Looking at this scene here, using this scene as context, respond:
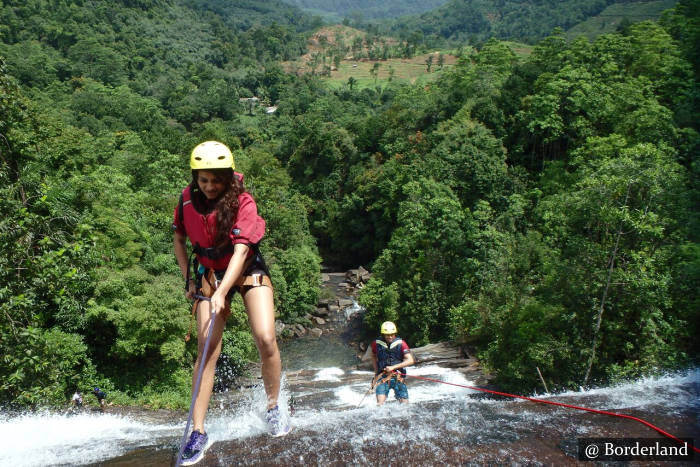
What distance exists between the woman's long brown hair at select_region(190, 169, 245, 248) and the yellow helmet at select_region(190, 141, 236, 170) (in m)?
0.08

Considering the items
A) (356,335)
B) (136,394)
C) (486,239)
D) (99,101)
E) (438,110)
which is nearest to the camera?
(136,394)

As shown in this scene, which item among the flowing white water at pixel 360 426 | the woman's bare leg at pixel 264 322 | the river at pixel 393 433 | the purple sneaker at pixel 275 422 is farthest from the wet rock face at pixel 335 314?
the woman's bare leg at pixel 264 322

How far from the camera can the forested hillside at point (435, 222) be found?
513 inches

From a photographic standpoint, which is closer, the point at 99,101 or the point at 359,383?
the point at 359,383

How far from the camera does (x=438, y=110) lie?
41.0m

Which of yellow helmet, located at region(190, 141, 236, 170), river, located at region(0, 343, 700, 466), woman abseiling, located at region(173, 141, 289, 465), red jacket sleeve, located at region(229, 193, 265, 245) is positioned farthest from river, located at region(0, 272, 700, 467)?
yellow helmet, located at region(190, 141, 236, 170)

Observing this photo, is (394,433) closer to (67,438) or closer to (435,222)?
(67,438)

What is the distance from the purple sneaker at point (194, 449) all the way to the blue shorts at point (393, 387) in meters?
5.02

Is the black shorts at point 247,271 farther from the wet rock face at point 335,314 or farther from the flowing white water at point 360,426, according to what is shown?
the wet rock face at point 335,314

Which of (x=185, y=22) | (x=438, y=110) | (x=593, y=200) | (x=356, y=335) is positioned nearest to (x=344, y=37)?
(x=185, y=22)

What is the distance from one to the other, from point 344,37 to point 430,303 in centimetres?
18196

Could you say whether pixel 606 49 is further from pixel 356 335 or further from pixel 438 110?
pixel 356 335

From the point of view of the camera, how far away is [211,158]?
3.91m

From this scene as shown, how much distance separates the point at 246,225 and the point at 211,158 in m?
0.66
